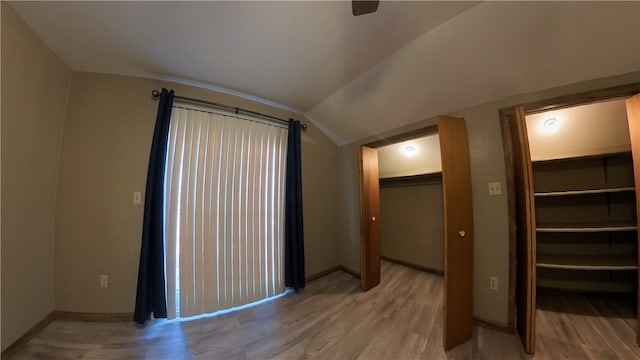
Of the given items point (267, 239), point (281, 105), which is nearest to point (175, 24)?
point (281, 105)

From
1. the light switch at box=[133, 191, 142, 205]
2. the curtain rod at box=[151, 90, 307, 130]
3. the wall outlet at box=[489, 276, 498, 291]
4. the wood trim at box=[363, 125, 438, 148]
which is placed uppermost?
the curtain rod at box=[151, 90, 307, 130]

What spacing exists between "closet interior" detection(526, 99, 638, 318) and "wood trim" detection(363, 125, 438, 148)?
4.39ft

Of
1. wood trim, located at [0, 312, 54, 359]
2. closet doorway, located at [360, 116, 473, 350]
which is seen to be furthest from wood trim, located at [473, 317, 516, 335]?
wood trim, located at [0, 312, 54, 359]

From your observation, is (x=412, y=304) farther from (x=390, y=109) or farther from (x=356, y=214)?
(x=390, y=109)

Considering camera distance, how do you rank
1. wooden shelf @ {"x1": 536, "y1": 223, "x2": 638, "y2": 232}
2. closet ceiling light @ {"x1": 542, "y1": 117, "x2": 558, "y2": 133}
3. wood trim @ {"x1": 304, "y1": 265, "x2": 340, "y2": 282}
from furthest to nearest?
1. wood trim @ {"x1": 304, "y1": 265, "x2": 340, "y2": 282}
2. closet ceiling light @ {"x1": 542, "y1": 117, "x2": 558, "y2": 133}
3. wooden shelf @ {"x1": 536, "y1": 223, "x2": 638, "y2": 232}

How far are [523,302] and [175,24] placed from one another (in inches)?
129

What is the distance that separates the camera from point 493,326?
5.61 feet

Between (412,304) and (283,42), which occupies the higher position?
(283,42)

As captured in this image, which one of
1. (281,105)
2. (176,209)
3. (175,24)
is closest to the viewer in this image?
(175,24)

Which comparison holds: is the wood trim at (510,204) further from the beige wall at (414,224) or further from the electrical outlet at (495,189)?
the beige wall at (414,224)

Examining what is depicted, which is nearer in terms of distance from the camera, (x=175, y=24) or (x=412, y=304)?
(x=175, y=24)

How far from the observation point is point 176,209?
1.91 metres

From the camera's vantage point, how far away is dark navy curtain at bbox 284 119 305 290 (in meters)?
2.44

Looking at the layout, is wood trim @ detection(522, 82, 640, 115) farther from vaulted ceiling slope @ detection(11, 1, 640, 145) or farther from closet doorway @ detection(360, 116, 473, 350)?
closet doorway @ detection(360, 116, 473, 350)
